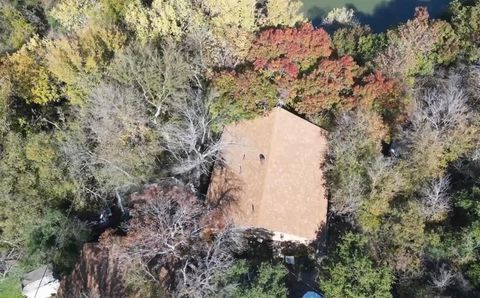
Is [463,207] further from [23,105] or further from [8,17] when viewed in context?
[8,17]

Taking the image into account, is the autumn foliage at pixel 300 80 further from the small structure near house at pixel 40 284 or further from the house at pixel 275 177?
the small structure near house at pixel 40 284

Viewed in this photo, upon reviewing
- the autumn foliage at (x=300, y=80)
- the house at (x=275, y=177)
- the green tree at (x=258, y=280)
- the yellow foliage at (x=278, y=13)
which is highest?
the yellow foliage at (x=278, y=13)

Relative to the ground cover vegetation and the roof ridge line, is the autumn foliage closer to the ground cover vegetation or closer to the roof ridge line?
the ground cover vegetation

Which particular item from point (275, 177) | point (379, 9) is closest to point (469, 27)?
point (379, 9)

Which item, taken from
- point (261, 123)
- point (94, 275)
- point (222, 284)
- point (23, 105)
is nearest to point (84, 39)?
point (23, 105)

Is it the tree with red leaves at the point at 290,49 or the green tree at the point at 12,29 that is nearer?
the tree with red leaves at the point at 290,49

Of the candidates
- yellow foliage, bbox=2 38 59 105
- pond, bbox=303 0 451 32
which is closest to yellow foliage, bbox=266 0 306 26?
pond, bbox=303 0 451 32

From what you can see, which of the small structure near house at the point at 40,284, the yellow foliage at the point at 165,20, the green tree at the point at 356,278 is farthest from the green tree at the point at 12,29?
the green tree at the point at 356,278
